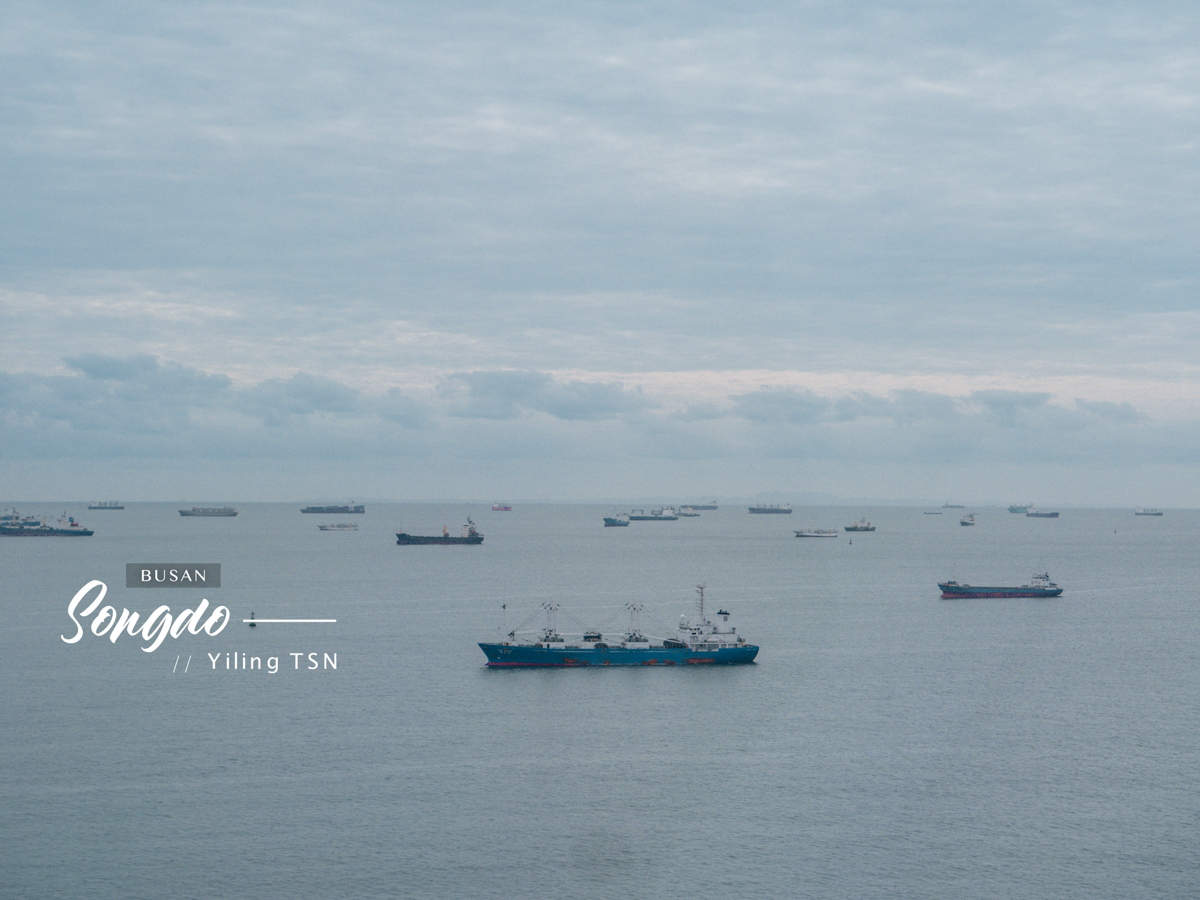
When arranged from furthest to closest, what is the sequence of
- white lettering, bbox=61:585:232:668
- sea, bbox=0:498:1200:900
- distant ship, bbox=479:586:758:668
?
white lettering, bbox=61:585:232:668, distant ship, bbox=479:586:758:668, sea, bbox=0:498:1200:900

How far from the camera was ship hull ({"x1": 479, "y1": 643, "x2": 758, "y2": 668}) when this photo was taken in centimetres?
12719

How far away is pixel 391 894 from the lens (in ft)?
201

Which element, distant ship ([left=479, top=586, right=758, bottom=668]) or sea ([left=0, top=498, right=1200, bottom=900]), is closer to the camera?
sea ([left=0, top=498, right=1200, bottom=900])

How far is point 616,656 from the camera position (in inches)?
5123

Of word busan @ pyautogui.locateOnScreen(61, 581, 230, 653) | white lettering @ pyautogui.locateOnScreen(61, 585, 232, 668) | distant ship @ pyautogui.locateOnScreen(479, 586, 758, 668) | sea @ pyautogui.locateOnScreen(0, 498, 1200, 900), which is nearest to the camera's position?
sea @ pyautogui.locateOnScreen(0, 498, 1200, 900)

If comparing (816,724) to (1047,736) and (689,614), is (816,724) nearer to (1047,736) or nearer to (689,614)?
(1047,736)

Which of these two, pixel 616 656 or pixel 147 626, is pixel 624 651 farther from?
pixel 147 626

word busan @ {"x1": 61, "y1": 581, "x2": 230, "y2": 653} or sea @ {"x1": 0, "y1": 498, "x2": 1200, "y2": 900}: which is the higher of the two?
word busan @ {"x1": 61, "y1": 581, "x2": 230, "y2": 653}

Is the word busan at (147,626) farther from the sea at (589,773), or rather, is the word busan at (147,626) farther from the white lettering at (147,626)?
the sea at (589,773)

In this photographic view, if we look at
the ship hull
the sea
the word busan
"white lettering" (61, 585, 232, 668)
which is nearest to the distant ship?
the ship hull

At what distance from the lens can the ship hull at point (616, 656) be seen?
12719 cm

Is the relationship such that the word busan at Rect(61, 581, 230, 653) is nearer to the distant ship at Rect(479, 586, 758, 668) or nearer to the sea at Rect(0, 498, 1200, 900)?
the sea at Rect(0, 498, 1200, 900)

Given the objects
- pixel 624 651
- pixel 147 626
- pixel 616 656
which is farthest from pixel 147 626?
pixel 624 651

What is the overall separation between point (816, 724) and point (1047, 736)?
1945 centimetres
